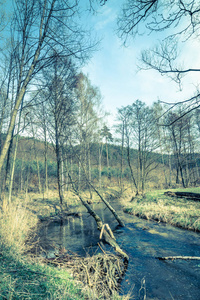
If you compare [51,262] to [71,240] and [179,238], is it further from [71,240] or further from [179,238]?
[179,238]

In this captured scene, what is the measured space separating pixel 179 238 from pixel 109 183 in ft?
51.9

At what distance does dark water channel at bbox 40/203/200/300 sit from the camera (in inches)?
131

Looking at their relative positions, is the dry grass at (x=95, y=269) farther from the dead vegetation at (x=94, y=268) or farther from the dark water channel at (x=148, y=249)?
the dark water channel at (x=148, y=249)

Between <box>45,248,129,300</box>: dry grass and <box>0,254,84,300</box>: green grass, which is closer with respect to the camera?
<box>0,254,84,300</box>: green grass

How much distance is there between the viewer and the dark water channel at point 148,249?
131 inches

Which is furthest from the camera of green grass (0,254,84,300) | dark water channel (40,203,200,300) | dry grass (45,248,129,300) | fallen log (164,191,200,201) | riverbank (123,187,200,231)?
fallen log (164,191,200,201)

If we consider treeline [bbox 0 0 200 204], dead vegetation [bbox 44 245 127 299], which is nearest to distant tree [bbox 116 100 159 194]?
treeline [bbox 0 0 200 204]

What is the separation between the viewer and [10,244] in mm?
3709

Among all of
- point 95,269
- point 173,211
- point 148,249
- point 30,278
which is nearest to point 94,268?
point 95,269

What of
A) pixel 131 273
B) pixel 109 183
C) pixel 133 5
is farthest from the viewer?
pixel 109 183

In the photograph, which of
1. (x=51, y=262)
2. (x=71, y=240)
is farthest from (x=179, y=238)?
(x=51, y=262)

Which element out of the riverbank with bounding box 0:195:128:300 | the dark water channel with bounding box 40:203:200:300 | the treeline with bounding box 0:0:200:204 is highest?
the treeline with bounding box 0:0:200:204

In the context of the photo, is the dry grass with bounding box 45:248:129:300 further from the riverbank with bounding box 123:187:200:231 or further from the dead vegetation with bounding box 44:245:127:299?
the riverbank with bounding box 123:187:200:231

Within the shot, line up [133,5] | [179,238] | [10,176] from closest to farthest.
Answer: [133,5] → [179,238] → [10,176]
